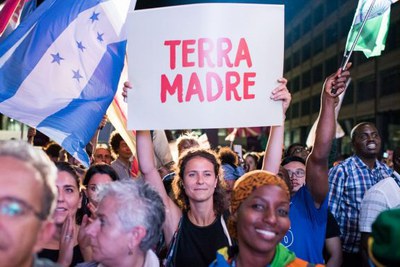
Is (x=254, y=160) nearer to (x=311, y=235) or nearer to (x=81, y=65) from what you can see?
(x=81, y=65)

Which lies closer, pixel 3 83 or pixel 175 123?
pixel 175 123

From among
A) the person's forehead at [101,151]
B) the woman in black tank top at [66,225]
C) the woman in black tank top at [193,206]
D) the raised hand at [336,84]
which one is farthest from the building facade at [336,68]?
the woman in black tank top at [66,225]

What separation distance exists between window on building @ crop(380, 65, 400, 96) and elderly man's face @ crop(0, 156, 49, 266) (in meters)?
46.1

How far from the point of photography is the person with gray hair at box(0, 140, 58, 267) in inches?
81.7

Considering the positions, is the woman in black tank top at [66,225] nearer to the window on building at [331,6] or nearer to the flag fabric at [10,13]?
the flag fabric at [10,13]

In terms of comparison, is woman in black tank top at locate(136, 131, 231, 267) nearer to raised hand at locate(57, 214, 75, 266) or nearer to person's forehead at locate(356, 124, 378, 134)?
raised hand at locate(57, 214, 75, 266)

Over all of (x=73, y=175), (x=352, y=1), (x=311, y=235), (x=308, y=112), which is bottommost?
(x=311, y=235)

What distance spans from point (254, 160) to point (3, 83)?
4.32 metres

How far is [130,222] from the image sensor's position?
3303 mm

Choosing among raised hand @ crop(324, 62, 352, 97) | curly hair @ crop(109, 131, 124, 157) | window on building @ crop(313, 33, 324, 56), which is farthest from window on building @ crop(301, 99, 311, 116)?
raised hand @ crop(324, 62, 352, 97)

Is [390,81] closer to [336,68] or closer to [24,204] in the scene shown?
[336,68]

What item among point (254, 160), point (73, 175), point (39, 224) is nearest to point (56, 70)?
point (73, 175)

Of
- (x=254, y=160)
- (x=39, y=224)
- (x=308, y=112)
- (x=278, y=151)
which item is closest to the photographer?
(x=39, y=224)

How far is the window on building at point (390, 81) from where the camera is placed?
46.9 meters
